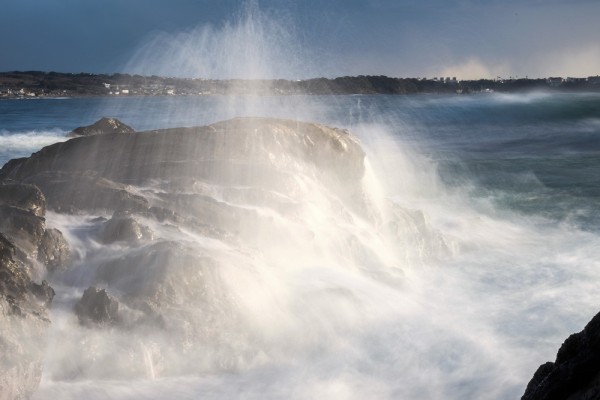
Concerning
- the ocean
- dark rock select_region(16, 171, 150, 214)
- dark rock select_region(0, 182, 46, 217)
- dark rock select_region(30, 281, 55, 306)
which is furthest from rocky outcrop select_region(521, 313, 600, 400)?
dark rock select_region(16, 171, 150, 214)

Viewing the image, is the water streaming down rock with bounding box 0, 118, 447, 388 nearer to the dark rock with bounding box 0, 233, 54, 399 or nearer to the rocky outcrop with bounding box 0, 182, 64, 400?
the rocky outcrop with bounding box 0, 182, 64, 400

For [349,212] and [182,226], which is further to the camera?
[349,212]

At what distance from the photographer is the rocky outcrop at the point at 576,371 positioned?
364 centimetres

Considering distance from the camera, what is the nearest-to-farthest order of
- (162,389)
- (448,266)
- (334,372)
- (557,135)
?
(162,389) → (334,372) → (448,266) → (557,135)

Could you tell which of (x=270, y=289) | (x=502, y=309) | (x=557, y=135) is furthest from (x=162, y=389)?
(x=557, y=135)

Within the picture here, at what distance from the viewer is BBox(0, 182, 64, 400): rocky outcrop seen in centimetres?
707

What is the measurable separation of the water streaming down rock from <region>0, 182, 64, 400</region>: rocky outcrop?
366 millimetres

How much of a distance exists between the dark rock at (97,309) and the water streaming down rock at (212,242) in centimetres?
1

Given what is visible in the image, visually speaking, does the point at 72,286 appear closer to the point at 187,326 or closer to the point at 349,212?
the point at 187,326

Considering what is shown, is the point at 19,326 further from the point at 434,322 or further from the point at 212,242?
the point at 434,322

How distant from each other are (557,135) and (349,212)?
152ft

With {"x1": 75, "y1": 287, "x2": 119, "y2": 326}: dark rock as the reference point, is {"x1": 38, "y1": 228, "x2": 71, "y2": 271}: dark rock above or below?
above

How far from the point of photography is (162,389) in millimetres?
7941

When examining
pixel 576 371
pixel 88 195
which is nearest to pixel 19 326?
pixel 88 195
